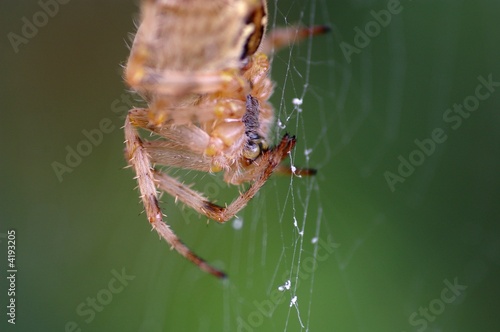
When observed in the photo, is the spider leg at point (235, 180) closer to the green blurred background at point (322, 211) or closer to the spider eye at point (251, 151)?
the spider eye at point (251, 151)

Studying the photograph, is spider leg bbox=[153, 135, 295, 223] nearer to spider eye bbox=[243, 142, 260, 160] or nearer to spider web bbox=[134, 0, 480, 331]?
spider eye bbox=[243, 142, 260, 160]

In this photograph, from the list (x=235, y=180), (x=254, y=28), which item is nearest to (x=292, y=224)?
(x=235, y=180)

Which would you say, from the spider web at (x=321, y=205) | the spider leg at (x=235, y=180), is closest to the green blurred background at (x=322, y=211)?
the spider web at (x=321, y=205)

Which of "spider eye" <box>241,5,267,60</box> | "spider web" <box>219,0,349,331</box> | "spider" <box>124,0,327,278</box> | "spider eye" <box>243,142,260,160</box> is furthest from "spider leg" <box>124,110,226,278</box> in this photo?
"spider web" <box>219,0,349,331</box>

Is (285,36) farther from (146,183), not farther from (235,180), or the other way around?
(146,183)

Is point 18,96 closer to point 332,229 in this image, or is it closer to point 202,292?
point 202,292

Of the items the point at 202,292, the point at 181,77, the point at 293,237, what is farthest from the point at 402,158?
the point at 181,77
